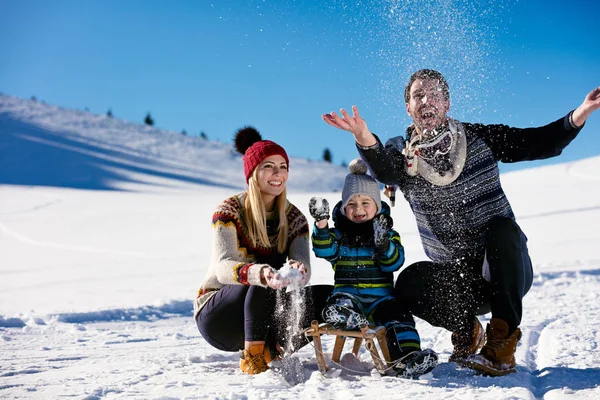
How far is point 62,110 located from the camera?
5600 centimetres

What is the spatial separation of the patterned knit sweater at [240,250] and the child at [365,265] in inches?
7.2

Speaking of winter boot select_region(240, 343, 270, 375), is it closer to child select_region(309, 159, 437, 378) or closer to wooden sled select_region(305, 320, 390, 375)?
wooden sled select_region(305, 320, 390, 375)

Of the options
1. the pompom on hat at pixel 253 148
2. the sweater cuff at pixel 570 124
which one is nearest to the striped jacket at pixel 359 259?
the pompom on hat at pixel 253 148

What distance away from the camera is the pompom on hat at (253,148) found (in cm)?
309

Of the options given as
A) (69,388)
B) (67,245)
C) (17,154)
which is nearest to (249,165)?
(69,388)

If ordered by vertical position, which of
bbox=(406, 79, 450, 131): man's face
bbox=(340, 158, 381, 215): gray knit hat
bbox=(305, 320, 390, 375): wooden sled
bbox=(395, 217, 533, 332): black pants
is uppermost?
bbox=(406, 79, 450, 131): man's face

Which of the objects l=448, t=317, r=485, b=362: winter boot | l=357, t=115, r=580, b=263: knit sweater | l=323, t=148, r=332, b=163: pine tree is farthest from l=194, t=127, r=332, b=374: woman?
l=323, t=148, r=332, b=163: pine tree

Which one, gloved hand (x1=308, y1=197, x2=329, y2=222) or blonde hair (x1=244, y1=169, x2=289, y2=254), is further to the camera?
blonde hair (x1=244, y1=169, x2=289, y2=254)

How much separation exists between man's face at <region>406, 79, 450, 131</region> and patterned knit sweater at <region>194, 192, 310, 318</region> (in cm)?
80

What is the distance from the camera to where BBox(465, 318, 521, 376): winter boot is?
2670mm

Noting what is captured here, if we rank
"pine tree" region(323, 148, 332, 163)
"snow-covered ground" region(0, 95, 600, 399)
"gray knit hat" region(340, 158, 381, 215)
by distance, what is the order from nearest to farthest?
1. "snow-covered ground" region(0, 95, 600, 399)
2. "gray knit hat" region(340, 158, 381, 215)
3. "pine tree" region(323, 148, 332, 163)

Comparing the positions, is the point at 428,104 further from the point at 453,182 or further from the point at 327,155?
the point at 327,155

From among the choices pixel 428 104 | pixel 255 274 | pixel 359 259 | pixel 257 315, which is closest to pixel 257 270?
pixel 255 274

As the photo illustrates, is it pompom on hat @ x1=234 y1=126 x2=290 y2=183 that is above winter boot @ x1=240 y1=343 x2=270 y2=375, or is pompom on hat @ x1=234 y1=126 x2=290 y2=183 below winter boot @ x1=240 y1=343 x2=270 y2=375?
above
